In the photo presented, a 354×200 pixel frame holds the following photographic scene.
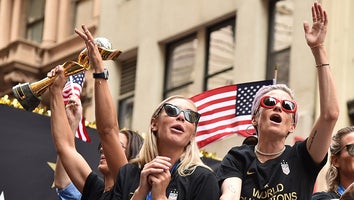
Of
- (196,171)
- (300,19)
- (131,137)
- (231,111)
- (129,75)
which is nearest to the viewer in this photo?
(196,171)

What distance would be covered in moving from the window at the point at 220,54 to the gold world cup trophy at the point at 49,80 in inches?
500

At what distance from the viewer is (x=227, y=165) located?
865 cm

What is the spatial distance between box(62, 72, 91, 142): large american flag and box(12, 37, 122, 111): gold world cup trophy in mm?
1624

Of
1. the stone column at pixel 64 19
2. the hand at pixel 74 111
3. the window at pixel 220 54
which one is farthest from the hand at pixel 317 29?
the stone column at pixel 64 19

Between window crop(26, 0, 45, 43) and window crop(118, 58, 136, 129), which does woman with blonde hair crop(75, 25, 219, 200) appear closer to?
window crop(118, 58, 136, 129)

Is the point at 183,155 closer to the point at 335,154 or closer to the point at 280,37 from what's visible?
the point at 335,154

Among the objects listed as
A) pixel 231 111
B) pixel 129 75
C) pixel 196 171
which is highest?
pixel 129 75

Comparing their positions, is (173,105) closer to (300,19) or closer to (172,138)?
(172,138)

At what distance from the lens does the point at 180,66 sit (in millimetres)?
24141

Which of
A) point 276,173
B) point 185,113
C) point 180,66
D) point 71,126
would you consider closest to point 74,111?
point 71,126

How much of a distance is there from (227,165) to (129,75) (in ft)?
56.8

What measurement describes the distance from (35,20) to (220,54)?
10.1 m

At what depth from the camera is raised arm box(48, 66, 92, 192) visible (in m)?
9.52

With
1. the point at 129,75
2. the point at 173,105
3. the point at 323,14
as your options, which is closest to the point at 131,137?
the point at 173,105
